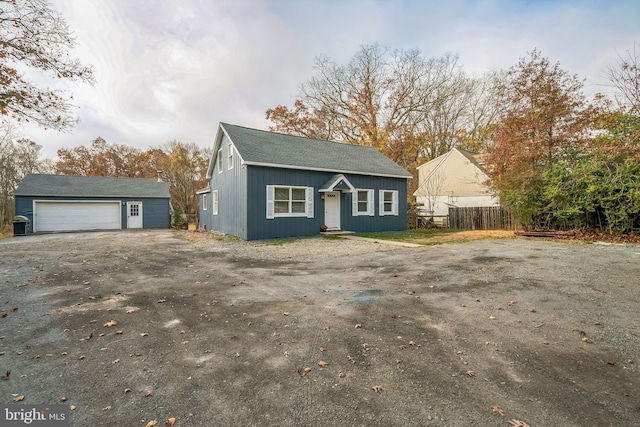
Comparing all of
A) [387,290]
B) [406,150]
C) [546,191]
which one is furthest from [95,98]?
[406,150]

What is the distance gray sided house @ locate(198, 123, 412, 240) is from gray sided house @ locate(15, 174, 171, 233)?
29.0 feet

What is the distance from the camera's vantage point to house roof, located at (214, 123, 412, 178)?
43.4ft

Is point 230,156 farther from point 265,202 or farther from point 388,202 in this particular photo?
point 388,202

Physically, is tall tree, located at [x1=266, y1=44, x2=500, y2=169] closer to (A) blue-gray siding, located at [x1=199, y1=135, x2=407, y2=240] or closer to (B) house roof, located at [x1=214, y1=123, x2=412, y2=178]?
(B) house roof, located at [x1=214, y1=123, x2=412, y2=178]

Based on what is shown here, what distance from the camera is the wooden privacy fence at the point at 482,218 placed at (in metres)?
16.9

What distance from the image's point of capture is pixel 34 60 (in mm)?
7266

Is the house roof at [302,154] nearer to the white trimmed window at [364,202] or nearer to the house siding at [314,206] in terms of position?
the house siding at [314,206]

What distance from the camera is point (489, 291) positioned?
5.22m

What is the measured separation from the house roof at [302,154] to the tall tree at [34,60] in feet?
19.5

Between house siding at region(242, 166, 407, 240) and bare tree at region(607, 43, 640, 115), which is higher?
bare tree at region(607, 43, 640, 115)

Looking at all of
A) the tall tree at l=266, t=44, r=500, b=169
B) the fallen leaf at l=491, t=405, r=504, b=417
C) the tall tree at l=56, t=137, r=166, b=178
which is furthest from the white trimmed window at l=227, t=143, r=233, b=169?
the tall tree at l=56, t=137, r=166, b=178

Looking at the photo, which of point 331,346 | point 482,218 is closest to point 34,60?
point 331,346

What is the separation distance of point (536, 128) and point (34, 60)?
1914 centimetres

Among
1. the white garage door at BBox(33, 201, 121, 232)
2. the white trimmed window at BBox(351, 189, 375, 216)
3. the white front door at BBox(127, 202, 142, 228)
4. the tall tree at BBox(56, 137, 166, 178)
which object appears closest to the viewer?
the white trimmed window at BBox(351, 189, 375, 216)
